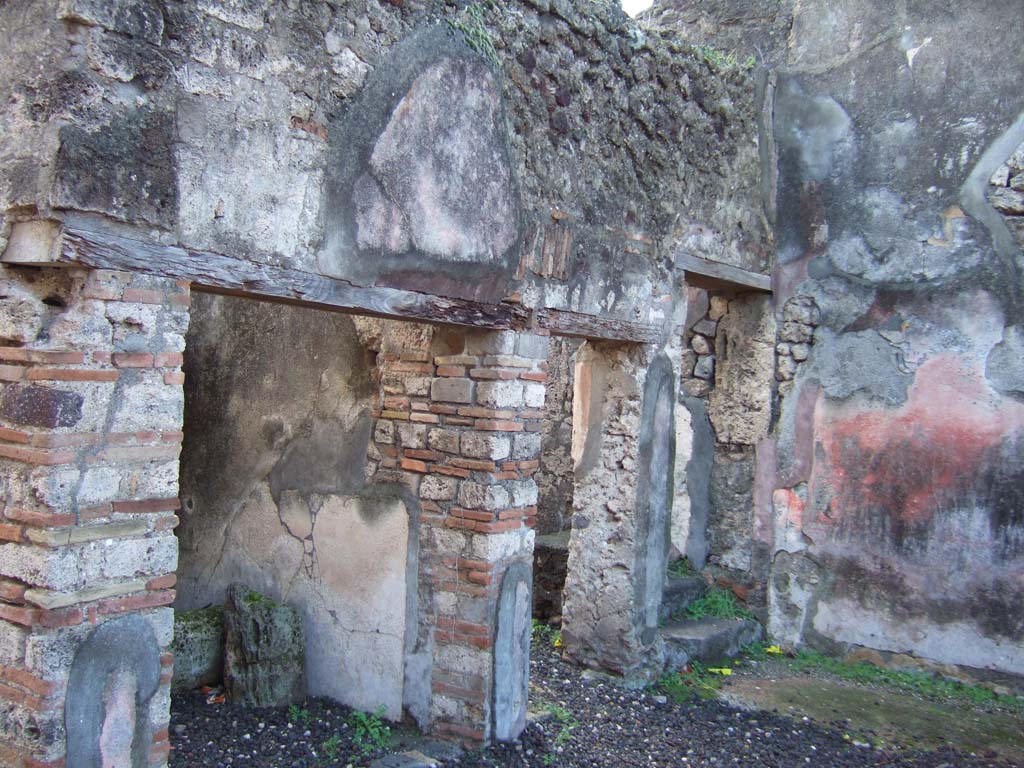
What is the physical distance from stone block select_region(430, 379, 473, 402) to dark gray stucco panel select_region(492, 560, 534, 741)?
0.84 metres

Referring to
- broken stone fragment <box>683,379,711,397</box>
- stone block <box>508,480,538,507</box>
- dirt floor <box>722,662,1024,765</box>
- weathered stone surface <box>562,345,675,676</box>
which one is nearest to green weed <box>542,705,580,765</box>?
weathered stone surface <box>562,345,675,676</box>

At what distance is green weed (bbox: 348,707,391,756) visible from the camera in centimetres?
403

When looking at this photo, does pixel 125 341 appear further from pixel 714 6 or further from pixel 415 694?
pixel 714 6

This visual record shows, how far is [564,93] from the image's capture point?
436 cm

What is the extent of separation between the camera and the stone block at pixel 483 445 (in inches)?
159

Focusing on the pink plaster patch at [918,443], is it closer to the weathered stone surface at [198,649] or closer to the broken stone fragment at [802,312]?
the broken stone fragment at [802,312]

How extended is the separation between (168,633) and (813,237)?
4.86 metres

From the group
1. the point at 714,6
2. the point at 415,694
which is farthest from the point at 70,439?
the point at 714,6

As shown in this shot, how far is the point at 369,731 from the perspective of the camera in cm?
417

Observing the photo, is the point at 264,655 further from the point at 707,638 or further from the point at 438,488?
the point at 707,638

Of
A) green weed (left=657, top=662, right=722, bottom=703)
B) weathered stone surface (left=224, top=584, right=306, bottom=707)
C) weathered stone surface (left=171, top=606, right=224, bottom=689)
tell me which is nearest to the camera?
weathered stone surface (left=224, top=584, right=306, bottom=707)

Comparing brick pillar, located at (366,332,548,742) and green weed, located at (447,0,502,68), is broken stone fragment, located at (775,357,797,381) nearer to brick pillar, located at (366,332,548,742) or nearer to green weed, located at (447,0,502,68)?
brick pillar, located at (366,332,548,742)

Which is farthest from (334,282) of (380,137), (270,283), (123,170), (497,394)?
(497,394)

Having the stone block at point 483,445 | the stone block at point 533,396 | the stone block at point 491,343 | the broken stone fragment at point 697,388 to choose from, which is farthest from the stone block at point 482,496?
the broken stone fragment at point 697,388
